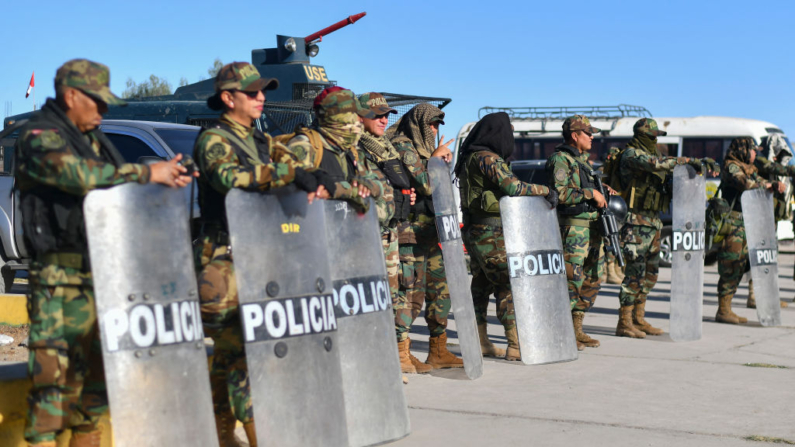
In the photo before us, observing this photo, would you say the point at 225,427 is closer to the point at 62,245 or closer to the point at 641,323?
the point at 62,245

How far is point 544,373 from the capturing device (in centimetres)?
666

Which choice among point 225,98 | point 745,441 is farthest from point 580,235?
point 225,98

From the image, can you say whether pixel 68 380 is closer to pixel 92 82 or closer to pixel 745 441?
pixel 92 82

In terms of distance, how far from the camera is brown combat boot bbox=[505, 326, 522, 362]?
7.26 metres

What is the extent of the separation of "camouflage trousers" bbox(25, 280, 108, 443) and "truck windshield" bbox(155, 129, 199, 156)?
443 cm

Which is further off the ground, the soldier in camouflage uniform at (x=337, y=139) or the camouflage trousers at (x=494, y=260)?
the soldier in camouflage uniform at (x=337, y=139)

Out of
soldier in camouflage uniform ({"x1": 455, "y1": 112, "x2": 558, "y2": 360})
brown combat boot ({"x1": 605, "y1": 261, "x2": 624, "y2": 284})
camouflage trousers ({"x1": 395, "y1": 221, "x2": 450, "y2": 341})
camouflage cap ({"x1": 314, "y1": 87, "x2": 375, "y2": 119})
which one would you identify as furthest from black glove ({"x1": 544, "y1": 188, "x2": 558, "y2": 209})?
brown combat boot ({"x1": 605, "y1": 261, "x2": 624, "y2": 284})

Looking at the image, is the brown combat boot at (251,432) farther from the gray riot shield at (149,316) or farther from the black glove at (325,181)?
the black glove at (325,181)

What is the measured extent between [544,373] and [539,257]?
31.9 inches

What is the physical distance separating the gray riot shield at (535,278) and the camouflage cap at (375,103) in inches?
45.2

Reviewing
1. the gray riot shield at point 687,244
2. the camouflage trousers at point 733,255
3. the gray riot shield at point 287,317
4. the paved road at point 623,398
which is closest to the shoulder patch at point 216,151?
the gray riot shield at point 287,317

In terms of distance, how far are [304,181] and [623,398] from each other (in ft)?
9.24

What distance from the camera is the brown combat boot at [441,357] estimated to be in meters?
6.95

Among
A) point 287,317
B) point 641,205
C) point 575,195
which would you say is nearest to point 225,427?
point 287,317
